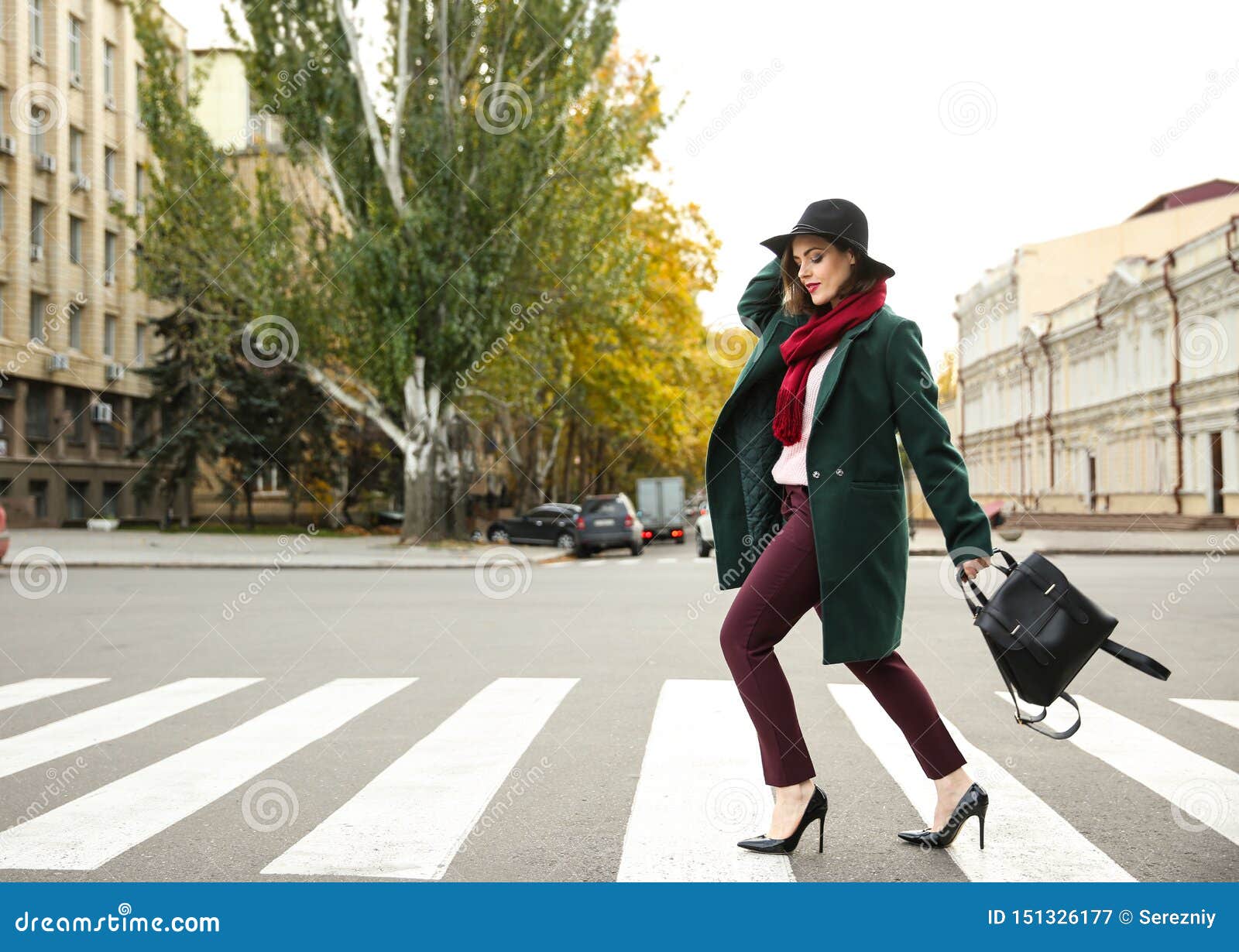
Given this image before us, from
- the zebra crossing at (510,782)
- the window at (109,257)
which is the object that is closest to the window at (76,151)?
the window at (109,257)

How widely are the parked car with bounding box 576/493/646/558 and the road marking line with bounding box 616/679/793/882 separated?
76.7 feet

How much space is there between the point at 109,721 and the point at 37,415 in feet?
113

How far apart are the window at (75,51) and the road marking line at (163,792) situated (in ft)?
128

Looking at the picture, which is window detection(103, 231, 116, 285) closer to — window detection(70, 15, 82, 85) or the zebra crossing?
window detection(70, 15, 82, 85)

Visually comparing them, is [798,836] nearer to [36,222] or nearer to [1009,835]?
[1009,835]

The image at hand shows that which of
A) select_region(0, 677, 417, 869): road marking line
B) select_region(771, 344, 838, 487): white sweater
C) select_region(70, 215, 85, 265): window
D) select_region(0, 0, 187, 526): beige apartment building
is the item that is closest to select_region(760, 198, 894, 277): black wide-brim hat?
select_region(771, 344, 838, 487): white sweater

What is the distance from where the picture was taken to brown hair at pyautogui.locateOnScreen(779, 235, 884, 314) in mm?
3762

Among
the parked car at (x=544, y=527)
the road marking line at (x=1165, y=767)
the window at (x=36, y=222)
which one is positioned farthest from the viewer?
the window at (x=36, y=222)

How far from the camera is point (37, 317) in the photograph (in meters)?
37.6

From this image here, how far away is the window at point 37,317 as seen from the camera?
37.1 metres

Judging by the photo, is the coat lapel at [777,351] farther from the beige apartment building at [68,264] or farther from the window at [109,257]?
the window at [109,257]

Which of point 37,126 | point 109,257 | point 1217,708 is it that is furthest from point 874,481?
point 109,257
